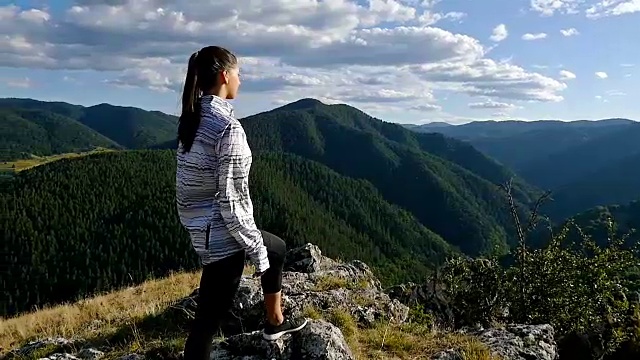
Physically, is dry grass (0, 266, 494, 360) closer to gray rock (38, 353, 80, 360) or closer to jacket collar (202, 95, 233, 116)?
gray rock (38, 353, 80, 360)

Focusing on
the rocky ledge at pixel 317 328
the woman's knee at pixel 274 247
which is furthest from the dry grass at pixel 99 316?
the woman's knee at pixel 274 247

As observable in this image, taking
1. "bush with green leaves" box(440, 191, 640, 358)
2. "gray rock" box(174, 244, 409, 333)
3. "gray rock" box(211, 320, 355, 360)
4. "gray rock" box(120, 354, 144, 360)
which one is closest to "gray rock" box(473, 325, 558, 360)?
"gray rock" box(174, 244, 409, 333)

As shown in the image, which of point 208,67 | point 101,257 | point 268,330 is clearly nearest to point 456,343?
point 268,330

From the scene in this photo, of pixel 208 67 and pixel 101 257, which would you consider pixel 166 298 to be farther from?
pixel 101 257

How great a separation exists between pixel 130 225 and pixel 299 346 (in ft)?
434

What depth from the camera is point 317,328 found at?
535 cm

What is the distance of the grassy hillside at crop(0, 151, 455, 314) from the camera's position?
11225 cm

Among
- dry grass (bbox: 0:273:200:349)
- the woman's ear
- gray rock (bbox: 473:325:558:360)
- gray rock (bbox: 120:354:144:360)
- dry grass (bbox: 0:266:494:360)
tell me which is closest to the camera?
the woman's ear

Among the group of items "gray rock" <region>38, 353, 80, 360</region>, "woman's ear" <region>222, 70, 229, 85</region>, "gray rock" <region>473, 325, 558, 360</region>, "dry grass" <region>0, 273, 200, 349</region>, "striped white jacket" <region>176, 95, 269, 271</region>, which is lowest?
"dry grass" <region>0, 273, 200, 349</region>

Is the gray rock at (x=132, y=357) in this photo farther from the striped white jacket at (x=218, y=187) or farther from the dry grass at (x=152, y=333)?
the striped white jacket at (x=218, y=187)

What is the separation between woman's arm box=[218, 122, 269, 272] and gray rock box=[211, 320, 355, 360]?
53.8 inches

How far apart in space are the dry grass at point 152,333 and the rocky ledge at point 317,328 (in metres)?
0.22

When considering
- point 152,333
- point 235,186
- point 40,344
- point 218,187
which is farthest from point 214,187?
point 40,344

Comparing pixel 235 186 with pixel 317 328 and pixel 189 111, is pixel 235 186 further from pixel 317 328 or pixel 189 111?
pixel 317 328
